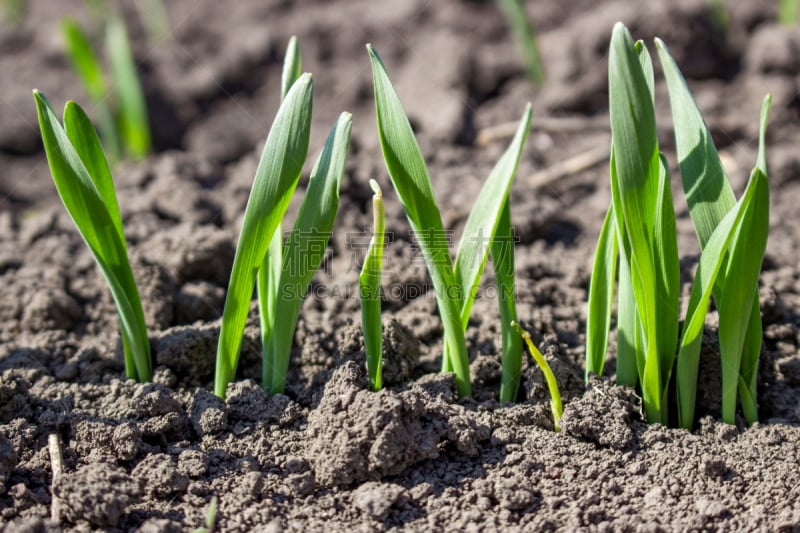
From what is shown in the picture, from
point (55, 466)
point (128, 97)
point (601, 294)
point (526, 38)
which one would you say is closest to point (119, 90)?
point (128, 97)

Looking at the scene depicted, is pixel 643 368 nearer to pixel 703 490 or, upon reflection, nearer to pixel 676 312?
pixel 676 312

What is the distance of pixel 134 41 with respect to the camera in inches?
155

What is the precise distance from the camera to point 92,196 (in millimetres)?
1614

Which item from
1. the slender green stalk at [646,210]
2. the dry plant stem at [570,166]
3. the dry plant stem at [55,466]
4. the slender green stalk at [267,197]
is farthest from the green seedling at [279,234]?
the dry plant stem at [570,166]

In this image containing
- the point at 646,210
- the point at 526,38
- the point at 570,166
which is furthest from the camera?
the point at 526,38

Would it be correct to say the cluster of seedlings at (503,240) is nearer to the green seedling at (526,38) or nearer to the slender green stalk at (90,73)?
the slender green stalk at (90,73)

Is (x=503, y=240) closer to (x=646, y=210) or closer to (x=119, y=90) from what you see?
(x=646, y=210)

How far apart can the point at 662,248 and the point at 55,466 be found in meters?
1.22

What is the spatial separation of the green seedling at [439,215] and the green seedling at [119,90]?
1782 millimetres

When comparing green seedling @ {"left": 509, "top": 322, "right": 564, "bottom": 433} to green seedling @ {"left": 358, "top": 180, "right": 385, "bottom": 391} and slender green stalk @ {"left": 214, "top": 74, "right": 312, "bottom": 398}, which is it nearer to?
green seedling @ {"left": 358, "top": 180, "right": 385, "bottom": 391}

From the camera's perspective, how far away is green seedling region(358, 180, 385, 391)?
151 centimetres

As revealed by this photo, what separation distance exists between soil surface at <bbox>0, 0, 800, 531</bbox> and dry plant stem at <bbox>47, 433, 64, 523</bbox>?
1 centimetres

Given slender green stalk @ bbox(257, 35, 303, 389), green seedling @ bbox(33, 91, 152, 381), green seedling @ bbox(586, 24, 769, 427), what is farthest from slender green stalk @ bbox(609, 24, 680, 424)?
green seedling @ bbox(33, 91, 152, 381)

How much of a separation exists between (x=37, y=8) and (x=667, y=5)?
3.06 m
